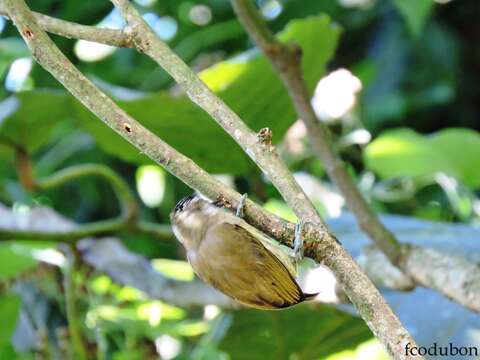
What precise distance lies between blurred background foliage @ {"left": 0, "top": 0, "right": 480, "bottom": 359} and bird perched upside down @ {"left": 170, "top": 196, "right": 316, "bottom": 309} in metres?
0.49

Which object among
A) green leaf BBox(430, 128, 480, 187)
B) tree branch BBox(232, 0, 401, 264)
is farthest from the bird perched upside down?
green leaf BBox(430, 128, 480, 187)

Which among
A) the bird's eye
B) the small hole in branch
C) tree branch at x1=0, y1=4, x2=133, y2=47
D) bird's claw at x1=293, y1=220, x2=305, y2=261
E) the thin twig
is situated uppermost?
the thin twig

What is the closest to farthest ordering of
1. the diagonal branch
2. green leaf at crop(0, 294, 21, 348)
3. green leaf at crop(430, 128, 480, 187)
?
the diagonal branch
green leaf at crop(0, 294, 21, 348)
green leaf at crop(430, 128, 480, 187)

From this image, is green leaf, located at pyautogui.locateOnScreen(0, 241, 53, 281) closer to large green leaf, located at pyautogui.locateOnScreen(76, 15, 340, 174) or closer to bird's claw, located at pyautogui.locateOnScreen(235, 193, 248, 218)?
large green leaf, located at pyautogui.locateOnScreen(76, 15, 340, 174)

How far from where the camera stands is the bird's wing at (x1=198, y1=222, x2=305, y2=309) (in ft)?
1.80

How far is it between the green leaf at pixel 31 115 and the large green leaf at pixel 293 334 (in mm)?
316

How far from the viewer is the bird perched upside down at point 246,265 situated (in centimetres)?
55

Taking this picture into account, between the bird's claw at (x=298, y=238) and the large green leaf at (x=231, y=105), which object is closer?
the bird's claw at (x=298, y=238)

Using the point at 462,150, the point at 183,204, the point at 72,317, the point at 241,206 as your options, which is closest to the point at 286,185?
the point at 241,206

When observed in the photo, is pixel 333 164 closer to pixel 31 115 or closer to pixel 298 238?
pixel 31 115

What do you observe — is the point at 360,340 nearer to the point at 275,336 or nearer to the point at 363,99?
the point at 275,336

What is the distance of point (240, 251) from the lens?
1.81ft

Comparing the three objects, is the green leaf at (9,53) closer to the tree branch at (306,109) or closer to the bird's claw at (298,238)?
the tree branch at (306,109)

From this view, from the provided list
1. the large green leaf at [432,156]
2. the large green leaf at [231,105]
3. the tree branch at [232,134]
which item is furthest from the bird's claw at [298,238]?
the large green leaf at [432,156]
